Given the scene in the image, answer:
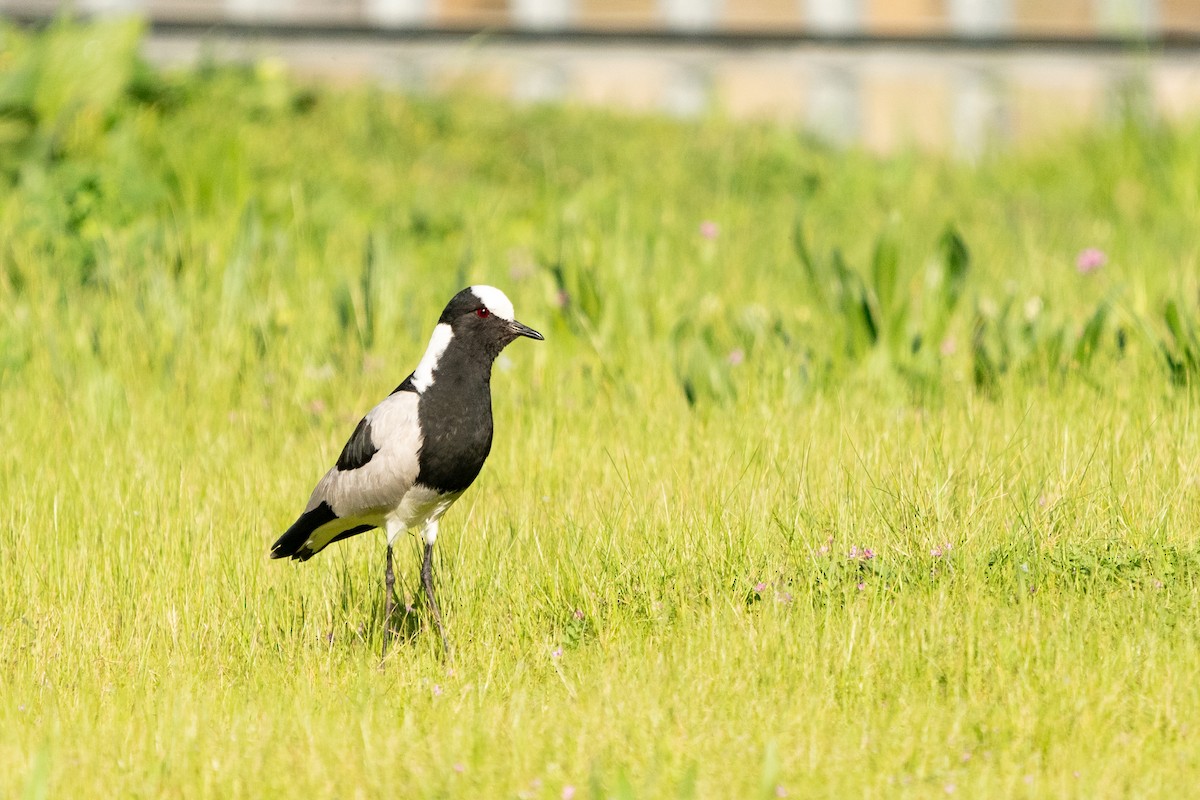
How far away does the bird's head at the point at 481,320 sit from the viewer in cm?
430

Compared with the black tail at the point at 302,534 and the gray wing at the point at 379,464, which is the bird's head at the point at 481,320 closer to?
the gray wing at the point at 379,464

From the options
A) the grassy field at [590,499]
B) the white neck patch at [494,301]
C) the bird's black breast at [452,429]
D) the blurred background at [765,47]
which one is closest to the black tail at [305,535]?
the grassy field at [590,499]

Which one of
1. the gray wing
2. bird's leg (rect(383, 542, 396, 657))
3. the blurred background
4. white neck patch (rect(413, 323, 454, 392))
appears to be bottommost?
bird's leg (rect(383, 542, 396, 657))

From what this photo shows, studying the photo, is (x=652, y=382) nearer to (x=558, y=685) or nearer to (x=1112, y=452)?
(x=1112, y=452)

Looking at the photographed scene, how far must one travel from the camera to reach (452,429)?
13.7ft

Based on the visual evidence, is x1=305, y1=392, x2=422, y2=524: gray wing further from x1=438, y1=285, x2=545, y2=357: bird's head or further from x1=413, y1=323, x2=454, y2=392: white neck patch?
x1=438, y1=285, x2=545, y2=357: bird's head

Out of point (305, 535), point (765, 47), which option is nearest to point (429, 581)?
point (305, 535)

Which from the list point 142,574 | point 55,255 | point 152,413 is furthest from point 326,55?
point 142,574

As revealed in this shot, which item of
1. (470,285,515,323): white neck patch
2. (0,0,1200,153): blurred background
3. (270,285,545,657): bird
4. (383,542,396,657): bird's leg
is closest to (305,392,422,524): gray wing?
(270,285,545,657): bird

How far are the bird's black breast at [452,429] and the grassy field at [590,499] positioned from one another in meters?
0.44

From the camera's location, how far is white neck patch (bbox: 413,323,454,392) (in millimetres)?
4293

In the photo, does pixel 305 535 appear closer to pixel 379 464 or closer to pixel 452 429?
pixel 379 464

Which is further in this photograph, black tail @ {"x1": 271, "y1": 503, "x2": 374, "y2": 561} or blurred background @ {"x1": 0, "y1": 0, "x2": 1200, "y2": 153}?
blurred background @ {"x1": 0, "y1": 0, "x2": 1200, "y2": 153}

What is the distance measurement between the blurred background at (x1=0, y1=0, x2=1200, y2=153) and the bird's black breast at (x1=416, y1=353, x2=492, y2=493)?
16.9 metres
